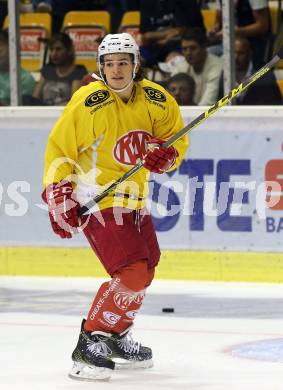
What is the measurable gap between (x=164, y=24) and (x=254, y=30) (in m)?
0.61

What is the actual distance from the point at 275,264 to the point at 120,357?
228cm

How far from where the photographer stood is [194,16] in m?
8.14

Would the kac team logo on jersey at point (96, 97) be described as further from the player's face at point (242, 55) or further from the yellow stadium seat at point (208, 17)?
the yellow stadium seat at point (208, 17)

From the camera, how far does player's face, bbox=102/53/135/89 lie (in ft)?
16.9

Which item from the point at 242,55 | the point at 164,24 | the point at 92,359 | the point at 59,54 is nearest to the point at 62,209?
the point at 92,359

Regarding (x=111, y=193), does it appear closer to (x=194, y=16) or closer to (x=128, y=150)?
(x=128, y=150)

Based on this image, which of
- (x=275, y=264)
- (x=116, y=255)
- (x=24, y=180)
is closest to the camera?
(x=116, y=255)

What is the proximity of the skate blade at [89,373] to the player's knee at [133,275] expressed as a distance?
343 mm

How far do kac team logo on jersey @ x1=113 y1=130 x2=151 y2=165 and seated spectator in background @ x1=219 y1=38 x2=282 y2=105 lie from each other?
8.42 feet

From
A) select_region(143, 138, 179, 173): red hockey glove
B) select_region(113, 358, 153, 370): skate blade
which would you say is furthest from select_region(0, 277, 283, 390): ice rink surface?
select_region(143, 138, 179, 173): red hockey glove

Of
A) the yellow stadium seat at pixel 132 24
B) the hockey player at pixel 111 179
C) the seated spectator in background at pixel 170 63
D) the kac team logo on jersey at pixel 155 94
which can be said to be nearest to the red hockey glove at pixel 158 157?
the hockey player at pixel 111 179

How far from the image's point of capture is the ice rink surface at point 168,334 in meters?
5.01

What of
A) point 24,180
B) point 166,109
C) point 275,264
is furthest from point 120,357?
point 24,180

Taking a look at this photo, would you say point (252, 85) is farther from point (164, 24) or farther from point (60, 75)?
point (60, 75)
